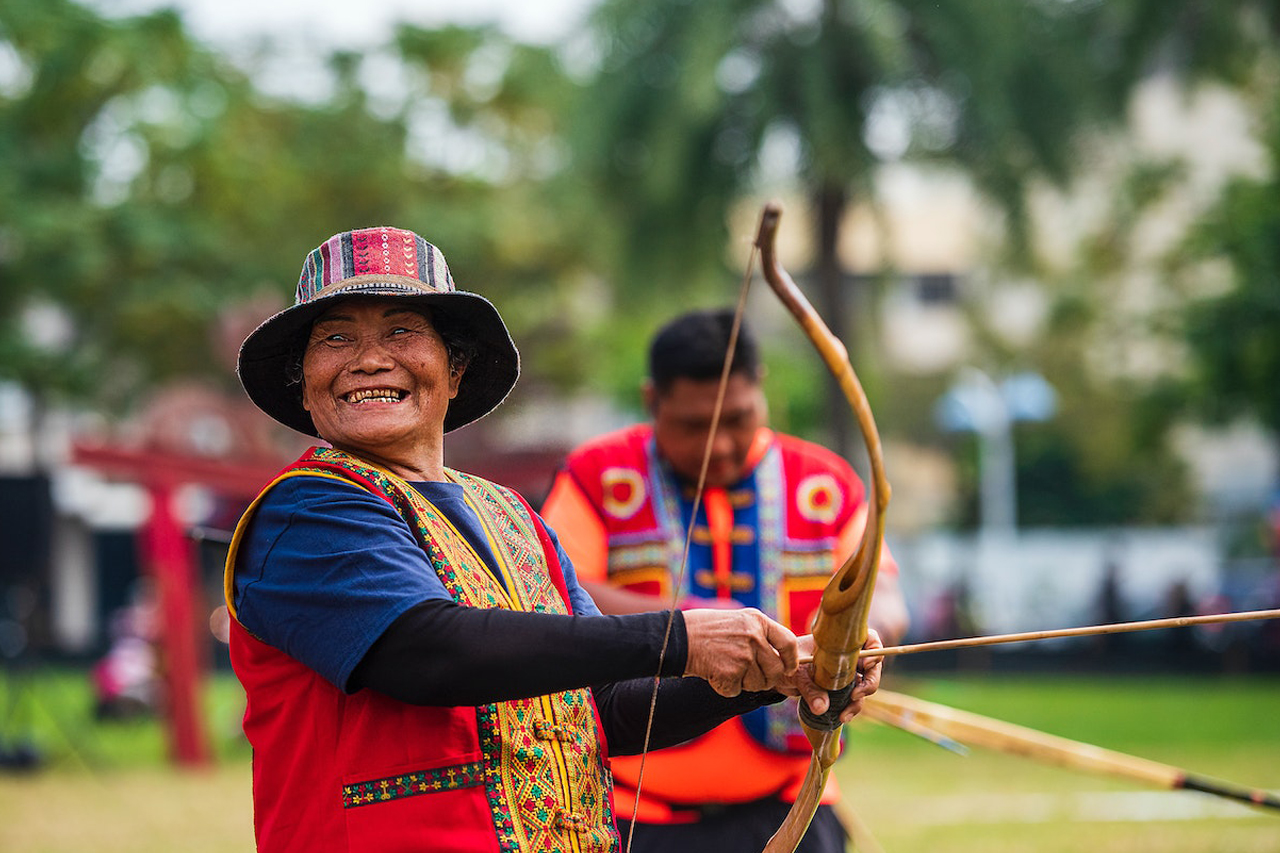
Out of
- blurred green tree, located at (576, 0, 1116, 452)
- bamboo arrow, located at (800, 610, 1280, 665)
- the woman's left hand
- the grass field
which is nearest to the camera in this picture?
bamboo arrow, located at (800, 610, 1280, 665)

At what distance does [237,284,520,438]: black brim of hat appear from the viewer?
2.49m

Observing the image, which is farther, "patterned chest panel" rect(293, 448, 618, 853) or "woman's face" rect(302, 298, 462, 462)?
"woman's face" rect(302, 298, 462, 462)

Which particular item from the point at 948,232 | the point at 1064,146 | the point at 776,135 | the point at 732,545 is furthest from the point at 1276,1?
the point at 948,232

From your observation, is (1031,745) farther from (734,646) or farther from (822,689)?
(734,646)

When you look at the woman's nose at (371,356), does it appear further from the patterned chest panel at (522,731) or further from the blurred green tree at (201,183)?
the blurred green tree at (201,183)

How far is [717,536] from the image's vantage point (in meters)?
4.20

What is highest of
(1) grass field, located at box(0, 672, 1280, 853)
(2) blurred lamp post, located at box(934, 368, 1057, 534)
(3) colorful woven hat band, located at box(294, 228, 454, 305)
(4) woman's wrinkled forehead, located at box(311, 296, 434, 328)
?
(2) blurred lamp post, located at box(934, 368, 1057, 534)

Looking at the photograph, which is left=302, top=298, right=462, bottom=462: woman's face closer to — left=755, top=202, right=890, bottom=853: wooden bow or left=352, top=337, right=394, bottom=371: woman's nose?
left=352, top=337, right=394, bottom=371: woman's nose

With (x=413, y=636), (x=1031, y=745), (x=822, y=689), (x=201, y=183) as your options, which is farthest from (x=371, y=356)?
(x=201, y=183)

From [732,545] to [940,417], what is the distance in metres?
36.6

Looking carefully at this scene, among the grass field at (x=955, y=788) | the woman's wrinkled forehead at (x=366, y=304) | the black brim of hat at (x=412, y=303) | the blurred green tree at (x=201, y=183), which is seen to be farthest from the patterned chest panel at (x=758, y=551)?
the blurred green tree at (x=201, y=183)

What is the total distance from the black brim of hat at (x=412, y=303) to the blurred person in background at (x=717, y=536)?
121cm

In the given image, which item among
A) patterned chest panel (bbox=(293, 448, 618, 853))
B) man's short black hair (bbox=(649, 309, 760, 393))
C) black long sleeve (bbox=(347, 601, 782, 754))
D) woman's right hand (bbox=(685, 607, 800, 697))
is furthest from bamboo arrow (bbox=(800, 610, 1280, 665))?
Result: man's short black hair (bbox=(649, 309, 760, 393))

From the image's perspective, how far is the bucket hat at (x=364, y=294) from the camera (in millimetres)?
2475
